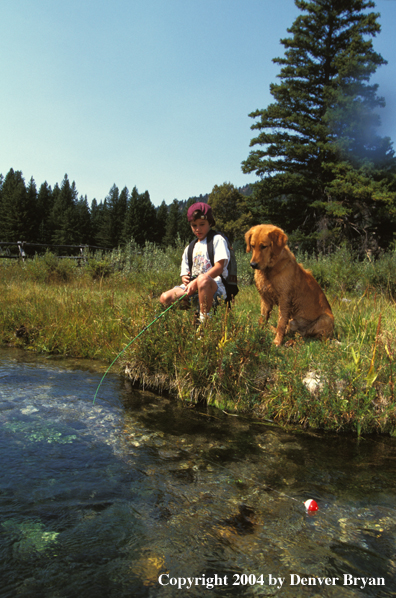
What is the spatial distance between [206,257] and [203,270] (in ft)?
0.52

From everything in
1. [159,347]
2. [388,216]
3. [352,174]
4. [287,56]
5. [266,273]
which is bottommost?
[159,347]

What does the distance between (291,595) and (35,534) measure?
1.18m

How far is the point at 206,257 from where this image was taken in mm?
4551

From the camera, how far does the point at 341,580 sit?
1669 millimetres

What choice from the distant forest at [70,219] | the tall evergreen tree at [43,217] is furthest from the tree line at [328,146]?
the tall evergreen tree at [43,217]

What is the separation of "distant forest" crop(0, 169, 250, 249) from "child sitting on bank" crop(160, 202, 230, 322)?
201 feet

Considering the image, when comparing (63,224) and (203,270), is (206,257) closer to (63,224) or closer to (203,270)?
(203,270)

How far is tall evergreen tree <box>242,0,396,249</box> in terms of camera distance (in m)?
20.9

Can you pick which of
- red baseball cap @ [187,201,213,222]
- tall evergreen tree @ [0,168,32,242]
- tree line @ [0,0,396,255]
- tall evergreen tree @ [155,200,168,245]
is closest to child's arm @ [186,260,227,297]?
red baseball cap @ [187,201,213,222]

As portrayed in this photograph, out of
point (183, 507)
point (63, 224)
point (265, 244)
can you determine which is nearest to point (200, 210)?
point (265, 244)

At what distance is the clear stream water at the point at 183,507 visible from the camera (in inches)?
64.5

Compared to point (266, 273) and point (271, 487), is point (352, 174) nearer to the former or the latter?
point (266, 273)

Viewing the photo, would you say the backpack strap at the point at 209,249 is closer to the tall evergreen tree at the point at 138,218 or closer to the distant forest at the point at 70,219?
the distant forest at the point at 70,219

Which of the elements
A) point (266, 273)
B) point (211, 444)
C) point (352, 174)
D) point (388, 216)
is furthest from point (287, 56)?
point (211, 444)
